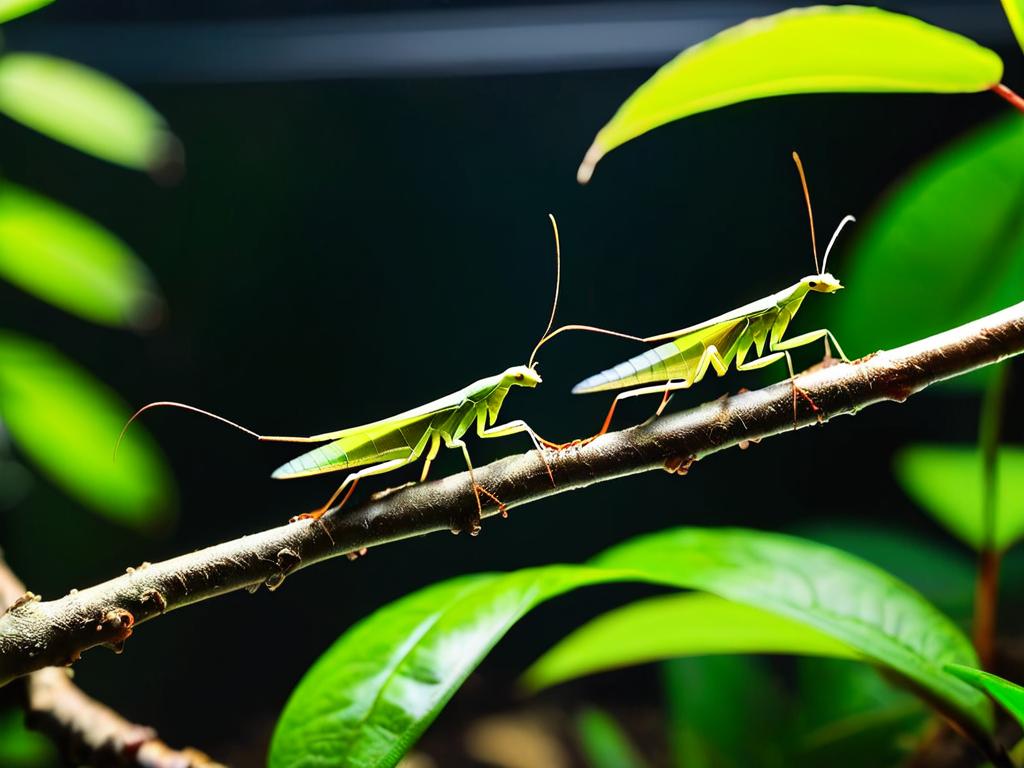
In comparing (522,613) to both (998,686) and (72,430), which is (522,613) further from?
(72,430)

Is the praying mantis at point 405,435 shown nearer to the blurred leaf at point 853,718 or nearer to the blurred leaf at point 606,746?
the blurred leaf at point 853,718

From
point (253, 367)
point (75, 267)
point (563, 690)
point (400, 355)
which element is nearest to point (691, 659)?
point (563, 690)

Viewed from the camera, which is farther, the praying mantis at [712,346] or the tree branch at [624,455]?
the praying mantis at [712,346]

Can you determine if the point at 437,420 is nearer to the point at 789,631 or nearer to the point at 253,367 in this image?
the point at 789,631

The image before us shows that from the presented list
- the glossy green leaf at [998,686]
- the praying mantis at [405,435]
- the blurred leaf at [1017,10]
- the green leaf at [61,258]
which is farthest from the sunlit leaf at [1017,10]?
the green leaf at [61,258]

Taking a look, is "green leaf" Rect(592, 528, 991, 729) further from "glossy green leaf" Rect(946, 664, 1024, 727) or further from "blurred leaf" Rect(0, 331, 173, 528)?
"blurred leaf" Rect(0, 331, 173, 528)
